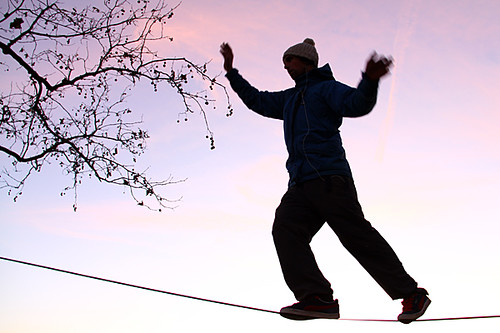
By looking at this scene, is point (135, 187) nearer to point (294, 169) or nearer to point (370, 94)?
point (294, 169)

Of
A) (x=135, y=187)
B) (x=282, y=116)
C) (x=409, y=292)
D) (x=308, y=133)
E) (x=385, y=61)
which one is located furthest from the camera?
(x=135, y=187)

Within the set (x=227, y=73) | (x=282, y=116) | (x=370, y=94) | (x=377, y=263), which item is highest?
(x=227, y=73)

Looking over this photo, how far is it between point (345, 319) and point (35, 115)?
442 cm

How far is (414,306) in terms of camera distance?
9.63 ft

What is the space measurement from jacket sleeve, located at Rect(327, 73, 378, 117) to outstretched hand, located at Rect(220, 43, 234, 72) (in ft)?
2.84

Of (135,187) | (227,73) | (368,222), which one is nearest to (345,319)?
(368,222)

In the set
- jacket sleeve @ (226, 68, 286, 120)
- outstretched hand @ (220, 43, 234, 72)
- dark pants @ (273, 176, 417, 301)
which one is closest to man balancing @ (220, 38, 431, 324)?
dark pants @ (273, 176, 417, 301)

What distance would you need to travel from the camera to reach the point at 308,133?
10.4 feet

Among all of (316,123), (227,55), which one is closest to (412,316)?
(316,123)

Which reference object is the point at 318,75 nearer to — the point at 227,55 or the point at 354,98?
the point at 354,98

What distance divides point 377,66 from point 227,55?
1.34 meters

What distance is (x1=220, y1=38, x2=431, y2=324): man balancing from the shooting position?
119 inches

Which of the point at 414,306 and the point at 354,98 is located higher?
the point at 354,98

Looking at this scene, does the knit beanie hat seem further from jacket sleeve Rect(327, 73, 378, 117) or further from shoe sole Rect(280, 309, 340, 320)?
shoe sole Rect(280, 309, 340, 320)
